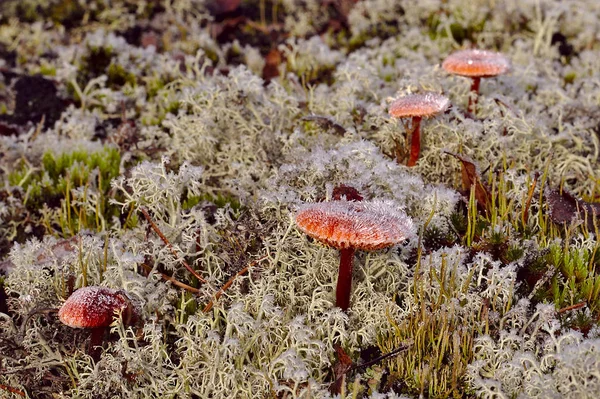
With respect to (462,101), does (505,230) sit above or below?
below

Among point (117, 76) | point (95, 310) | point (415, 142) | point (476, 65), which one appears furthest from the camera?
point (117, 76)

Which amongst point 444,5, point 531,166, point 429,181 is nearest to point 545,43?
point 444,5

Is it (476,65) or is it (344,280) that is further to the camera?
(476,65)

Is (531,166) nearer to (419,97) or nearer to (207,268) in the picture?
(419,97)

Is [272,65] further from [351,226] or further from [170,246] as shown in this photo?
[351,226]

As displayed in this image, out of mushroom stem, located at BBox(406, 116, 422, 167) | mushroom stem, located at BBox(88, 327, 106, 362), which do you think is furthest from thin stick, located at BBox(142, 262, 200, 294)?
mushroom stem, located at BBox(406, 116, 422, 167)

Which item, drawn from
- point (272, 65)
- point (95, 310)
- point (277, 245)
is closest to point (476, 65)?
point (277, 245)
